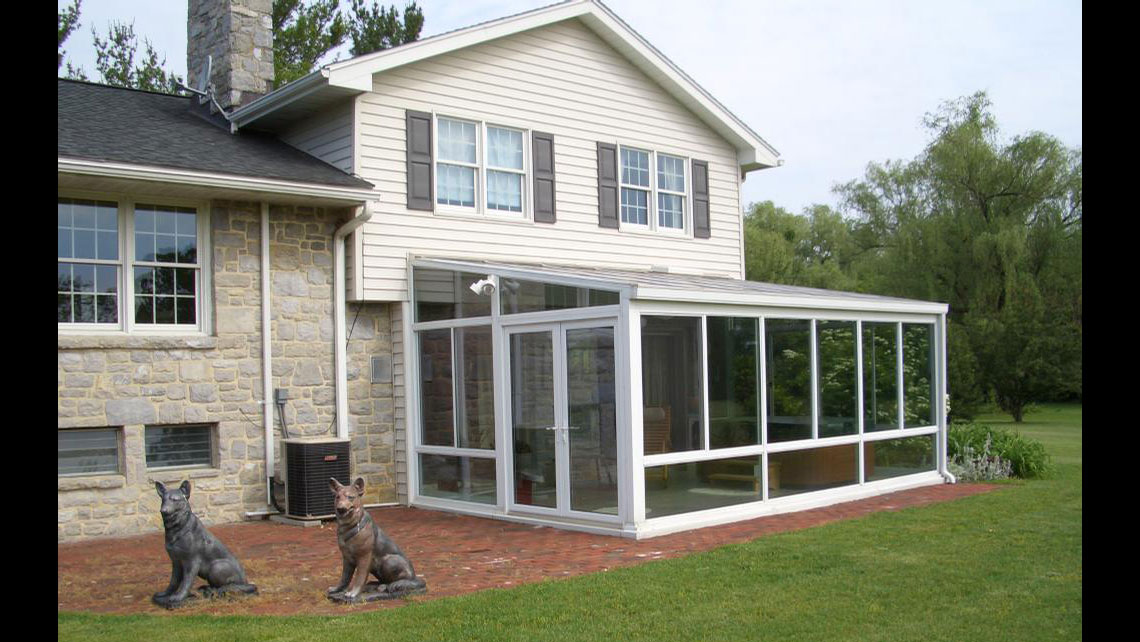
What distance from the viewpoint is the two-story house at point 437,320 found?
9906mm

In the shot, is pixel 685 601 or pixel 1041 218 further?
pixel 1041 218

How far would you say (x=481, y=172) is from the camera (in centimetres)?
1276

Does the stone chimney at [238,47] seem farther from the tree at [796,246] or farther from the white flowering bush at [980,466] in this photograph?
the tree at [796,246]

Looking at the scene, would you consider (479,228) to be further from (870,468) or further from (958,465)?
(958,465)

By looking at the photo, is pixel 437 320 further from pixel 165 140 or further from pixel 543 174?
pixel 165 140

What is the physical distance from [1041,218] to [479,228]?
938 inches

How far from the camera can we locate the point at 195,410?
10.6 meters

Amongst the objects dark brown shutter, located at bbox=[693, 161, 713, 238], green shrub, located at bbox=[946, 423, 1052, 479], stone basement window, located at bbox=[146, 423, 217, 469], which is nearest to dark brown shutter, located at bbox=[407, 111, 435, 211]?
stone basement window, located at bbox=[146, 423, 217, 469]

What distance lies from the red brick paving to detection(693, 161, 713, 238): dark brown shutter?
528cm

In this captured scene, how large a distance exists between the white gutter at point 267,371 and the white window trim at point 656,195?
5.14 m

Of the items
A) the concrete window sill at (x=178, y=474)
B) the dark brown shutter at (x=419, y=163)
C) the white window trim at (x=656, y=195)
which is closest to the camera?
the concrete window sill at (x=178, y=474)

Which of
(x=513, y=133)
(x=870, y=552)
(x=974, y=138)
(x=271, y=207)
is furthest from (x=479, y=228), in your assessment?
(x=974, y=138)

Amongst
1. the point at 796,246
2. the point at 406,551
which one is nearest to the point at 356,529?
the point at 406,551

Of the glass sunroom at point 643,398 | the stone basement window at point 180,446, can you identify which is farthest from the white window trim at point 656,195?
the stone basement window at point 180,446
